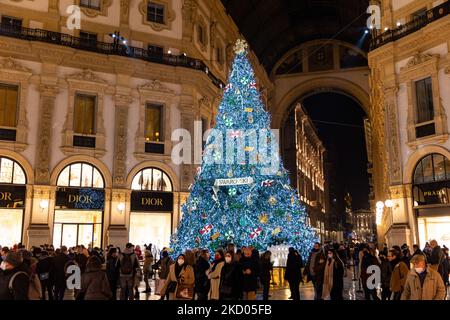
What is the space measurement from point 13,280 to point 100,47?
22268 mm

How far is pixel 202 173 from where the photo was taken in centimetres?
1828

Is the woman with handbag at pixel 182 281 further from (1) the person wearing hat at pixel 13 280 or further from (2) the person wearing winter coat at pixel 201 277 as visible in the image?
(1) the person wearing hat at pixel 13 280

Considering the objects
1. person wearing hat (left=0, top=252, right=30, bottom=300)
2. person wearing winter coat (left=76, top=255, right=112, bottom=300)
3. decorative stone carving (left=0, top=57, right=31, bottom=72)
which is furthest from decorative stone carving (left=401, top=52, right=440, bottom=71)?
person wearing hat (left=0, top=252, right=30, bottom=300)

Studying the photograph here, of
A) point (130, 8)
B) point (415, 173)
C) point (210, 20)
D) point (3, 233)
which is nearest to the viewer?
point (3, 233)

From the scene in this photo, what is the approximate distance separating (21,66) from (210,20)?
14.8 metres

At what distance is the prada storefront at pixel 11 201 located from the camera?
74.3 feet

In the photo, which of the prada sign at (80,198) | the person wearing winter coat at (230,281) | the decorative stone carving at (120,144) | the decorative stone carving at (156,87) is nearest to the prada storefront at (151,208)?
the decorative stone carving at (120,144)

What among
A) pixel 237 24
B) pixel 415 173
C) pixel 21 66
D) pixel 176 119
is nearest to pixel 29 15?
pixel 21 66

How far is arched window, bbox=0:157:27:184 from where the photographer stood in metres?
23.0

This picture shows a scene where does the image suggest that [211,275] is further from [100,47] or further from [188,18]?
[188,18]

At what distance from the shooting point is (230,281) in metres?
9.48

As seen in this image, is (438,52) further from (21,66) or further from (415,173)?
(21,66)
